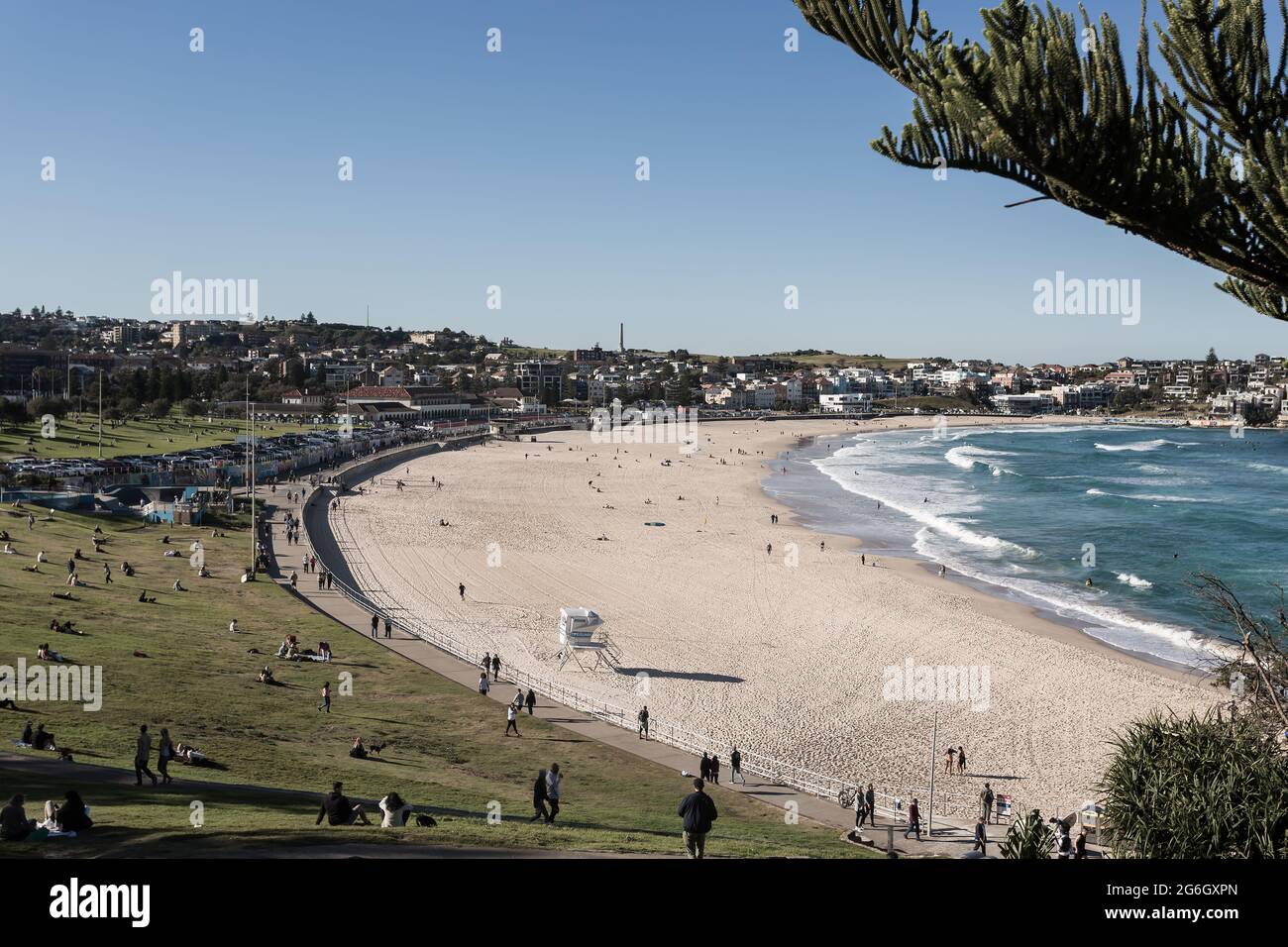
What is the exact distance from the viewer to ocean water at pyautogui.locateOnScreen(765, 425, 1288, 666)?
93.2 ft

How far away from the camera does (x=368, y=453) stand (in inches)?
2749

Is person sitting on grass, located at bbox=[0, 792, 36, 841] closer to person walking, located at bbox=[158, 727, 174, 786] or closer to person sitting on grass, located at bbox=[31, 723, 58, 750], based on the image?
person walking, located at bbox=[158, 727, 174, 786]

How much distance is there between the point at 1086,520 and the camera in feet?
142

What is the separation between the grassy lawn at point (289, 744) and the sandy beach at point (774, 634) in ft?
11.9

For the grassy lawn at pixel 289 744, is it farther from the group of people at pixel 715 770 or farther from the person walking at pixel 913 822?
the person walking at pixel 913 822

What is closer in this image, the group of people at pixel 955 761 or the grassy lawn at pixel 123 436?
the group of people at pixel 955 761

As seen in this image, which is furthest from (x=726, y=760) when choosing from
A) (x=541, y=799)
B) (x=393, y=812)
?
(x=393, y=812)

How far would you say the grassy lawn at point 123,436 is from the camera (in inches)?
2082

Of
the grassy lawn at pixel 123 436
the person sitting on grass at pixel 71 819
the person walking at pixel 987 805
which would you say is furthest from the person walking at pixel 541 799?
the grassy lawn at pixel 123 436

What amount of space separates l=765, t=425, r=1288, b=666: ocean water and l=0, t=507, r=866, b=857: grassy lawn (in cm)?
1650

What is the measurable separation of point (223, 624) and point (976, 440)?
90031mm

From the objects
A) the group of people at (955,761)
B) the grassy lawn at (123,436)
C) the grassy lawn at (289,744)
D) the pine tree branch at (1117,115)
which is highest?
the pine tree branch at (1117,115)
